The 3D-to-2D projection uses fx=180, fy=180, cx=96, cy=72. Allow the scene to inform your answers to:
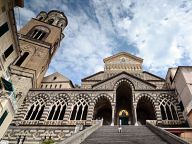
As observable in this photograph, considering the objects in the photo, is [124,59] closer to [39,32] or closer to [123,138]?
[39,32]

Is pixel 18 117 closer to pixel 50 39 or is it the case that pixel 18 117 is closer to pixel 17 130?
pixel 17 130

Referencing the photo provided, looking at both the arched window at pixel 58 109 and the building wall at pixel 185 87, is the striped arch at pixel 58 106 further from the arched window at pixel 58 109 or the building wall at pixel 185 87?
the building wall at pixel 185 87

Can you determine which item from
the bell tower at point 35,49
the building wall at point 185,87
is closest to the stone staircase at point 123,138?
the building wall at point 185,87

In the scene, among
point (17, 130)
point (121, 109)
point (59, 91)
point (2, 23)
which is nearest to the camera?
point (2, 23)

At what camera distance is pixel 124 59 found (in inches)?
1267

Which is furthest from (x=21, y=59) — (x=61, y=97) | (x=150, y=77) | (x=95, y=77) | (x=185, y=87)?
Answer: (x=185, y=87)

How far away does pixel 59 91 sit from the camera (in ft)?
71.8

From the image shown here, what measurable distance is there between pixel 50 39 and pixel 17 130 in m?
14.8

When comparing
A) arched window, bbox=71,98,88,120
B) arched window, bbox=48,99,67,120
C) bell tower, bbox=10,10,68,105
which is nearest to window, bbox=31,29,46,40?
bell tower, bbox=10,10,68,105

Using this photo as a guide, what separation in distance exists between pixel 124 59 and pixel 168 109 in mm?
14221

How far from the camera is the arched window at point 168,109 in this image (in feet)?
63.0

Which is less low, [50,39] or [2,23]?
[50,39]

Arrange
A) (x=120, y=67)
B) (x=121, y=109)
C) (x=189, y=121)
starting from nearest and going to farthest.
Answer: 1. (x=189, y=121)
2. (x=121, y=109)
3. (x=120, y=67)

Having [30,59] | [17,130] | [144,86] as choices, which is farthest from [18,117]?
[144,86]
